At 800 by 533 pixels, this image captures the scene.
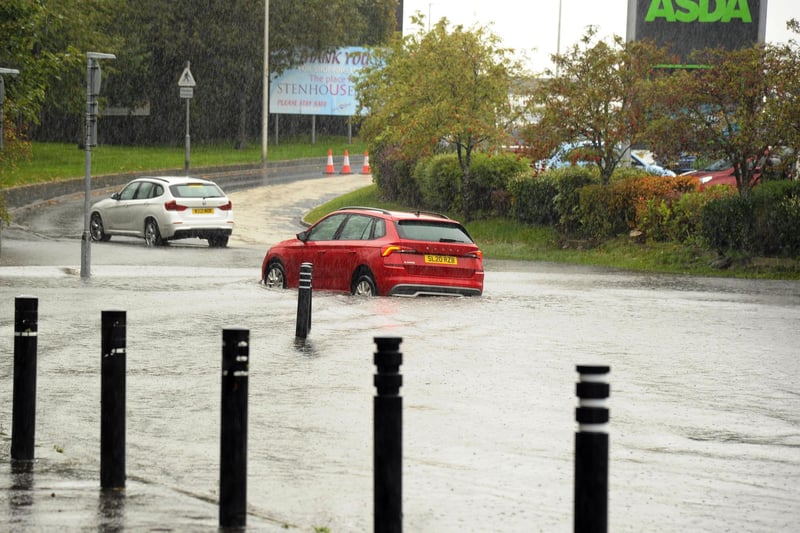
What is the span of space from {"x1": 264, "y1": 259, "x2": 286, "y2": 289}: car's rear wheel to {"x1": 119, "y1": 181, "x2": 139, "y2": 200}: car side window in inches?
443

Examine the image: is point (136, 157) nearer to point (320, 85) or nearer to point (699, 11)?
point (320, 85)

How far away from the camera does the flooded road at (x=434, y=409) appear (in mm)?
7137

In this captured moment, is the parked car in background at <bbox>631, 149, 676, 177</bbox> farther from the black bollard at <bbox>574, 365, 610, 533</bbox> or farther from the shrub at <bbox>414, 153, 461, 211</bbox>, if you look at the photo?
the black bollard at <bbox>574, 365, 610, 533</bbox>

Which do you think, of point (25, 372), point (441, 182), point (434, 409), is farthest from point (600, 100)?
point (25, 372)

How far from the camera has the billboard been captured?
67.9 metres

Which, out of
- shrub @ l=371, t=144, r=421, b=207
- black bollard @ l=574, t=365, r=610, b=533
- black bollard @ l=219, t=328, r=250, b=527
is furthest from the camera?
shrub @ l=371, t=144, r=421, b=207

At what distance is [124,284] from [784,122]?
1333cm

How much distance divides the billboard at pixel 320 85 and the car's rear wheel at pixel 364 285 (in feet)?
161

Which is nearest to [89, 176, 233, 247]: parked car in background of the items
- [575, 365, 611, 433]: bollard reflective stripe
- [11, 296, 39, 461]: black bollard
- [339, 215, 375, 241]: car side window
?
[339, 215, 375, 241]: car side window

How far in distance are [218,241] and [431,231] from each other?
1376 centimetres

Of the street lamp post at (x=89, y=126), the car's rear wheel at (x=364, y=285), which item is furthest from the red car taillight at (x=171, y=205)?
the car's rear wheel at (x=364, y=285)

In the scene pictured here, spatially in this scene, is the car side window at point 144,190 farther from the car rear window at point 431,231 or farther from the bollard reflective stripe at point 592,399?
the bollard reflective stripe at point 592,399

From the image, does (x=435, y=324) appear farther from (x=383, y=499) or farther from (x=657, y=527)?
(x=383, y=499)

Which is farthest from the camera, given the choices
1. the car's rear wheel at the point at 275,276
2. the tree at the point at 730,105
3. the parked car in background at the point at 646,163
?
the parked car in background at the point at 646,163
